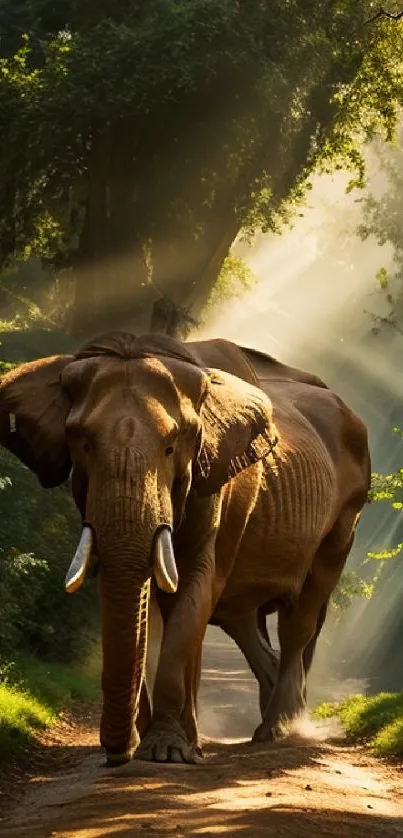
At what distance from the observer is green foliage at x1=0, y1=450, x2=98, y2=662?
640 inches

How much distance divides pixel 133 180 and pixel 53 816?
85.5ft

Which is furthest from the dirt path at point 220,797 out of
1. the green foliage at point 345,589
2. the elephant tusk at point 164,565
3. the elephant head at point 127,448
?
the green foliage at point 345,589

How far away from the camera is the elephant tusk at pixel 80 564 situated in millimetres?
6566

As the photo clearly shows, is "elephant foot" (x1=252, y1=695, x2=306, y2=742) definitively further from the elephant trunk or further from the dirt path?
the elephant trunk

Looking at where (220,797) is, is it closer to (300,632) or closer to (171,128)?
(300,632)

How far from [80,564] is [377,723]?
8505 mm

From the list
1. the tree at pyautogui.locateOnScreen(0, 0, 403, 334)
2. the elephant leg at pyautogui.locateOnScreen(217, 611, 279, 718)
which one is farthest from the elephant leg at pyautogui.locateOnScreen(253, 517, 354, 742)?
the tree at pyautogui.locateOnScreen(0, 0, 403, 334)

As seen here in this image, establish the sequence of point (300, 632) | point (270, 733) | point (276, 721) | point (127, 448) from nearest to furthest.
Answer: point (127, 448) → point (270, 733) → point (276, 721) → point (300, 632)

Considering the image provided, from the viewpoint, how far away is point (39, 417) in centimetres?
831

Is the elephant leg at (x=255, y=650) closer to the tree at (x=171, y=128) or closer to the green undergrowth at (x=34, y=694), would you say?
the green undergrowth at (x=34, y=694)

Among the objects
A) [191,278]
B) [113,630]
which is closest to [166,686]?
[113,630]

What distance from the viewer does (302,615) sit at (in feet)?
43.6

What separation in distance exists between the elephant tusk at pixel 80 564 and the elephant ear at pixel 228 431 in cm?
153

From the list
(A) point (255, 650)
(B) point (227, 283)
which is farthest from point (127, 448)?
(B) point (227, 283)
